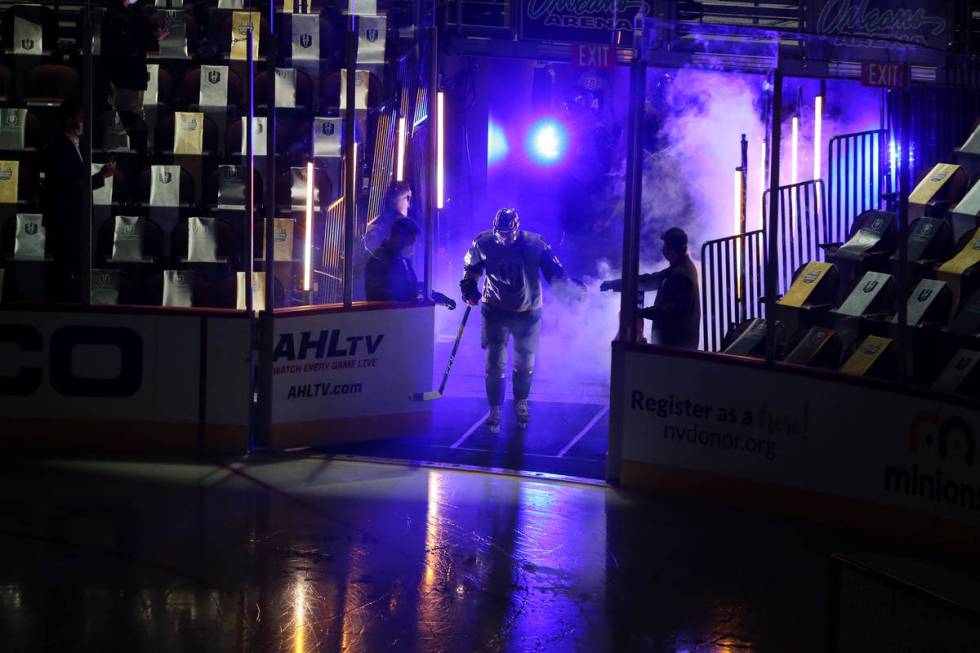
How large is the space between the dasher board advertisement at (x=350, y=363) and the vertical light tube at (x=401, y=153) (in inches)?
76.4

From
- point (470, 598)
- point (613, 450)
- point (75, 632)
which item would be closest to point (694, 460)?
point (613, 450)

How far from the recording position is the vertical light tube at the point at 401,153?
12125mm

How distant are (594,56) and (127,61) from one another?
588 cm

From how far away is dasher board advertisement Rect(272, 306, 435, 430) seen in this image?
10164 mm

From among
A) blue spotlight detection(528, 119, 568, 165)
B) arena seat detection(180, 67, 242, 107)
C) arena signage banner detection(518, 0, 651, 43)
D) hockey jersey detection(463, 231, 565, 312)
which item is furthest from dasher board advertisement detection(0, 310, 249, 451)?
blue spotlight detection(528, 119, 568, 165)

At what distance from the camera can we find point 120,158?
1304cm

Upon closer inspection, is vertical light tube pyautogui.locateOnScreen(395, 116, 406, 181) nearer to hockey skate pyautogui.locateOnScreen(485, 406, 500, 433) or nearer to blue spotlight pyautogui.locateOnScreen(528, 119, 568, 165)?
hockey skate pyautogui.locateOnScreen(485, 406, 500, 433)

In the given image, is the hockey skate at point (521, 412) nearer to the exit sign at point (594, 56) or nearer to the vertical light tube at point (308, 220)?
the vertical light tube at point (308, 220)

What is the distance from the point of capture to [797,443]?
27.8 ft

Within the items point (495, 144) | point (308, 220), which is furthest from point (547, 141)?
point (308, 220)

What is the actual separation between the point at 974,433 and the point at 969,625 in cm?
420

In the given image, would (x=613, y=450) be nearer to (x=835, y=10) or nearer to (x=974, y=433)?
(x=974, y=433)

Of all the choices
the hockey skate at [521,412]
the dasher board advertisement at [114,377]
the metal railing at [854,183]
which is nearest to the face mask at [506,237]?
the hockey skate at [521,412]

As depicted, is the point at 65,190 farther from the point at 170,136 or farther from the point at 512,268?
the point at 512,268
